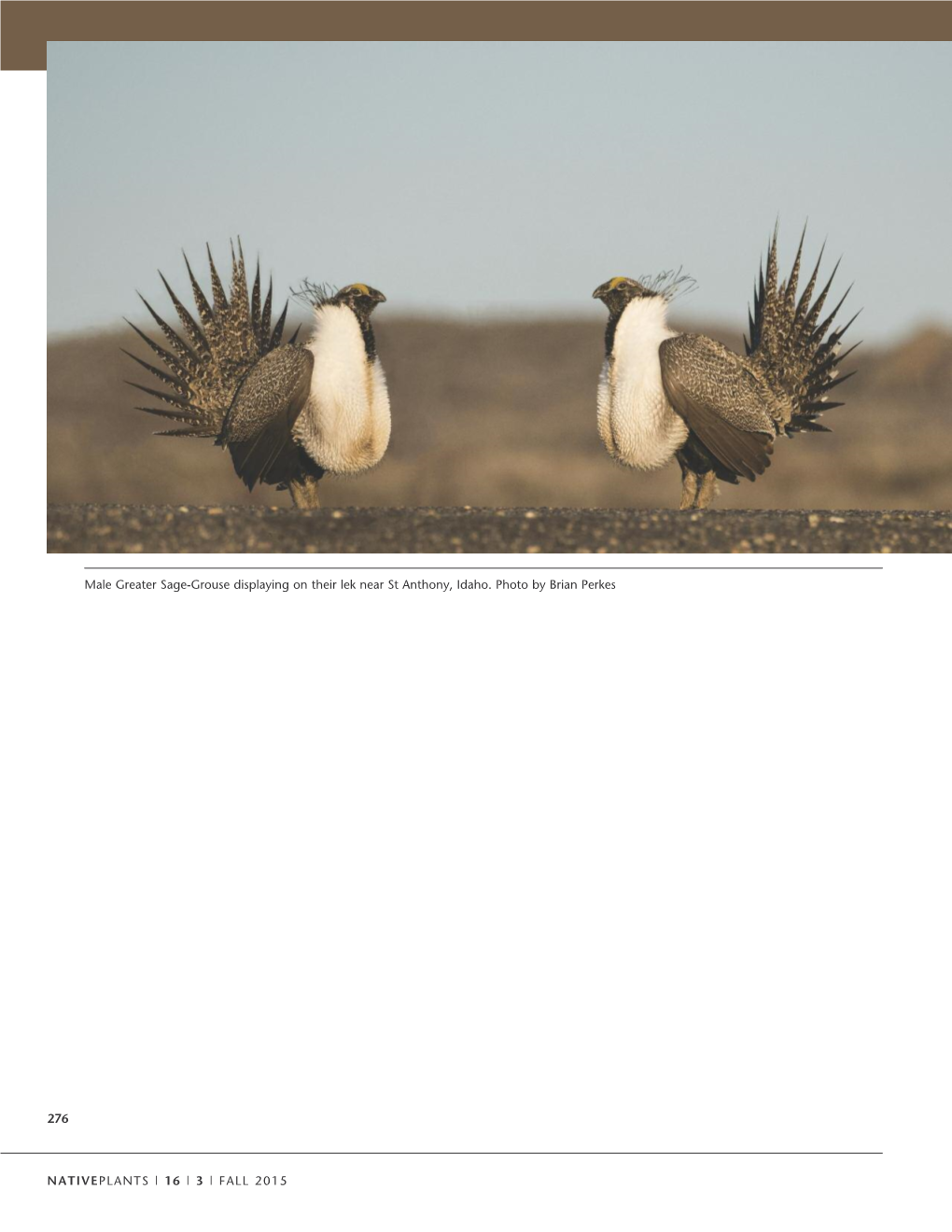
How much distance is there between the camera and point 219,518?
407 centimetres

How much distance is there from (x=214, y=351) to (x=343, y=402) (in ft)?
2.67

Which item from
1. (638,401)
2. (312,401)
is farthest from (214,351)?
(638,401)

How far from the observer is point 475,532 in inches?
159

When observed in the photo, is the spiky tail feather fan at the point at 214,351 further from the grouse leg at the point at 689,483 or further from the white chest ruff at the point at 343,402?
the grouse leg at the point at 689,483

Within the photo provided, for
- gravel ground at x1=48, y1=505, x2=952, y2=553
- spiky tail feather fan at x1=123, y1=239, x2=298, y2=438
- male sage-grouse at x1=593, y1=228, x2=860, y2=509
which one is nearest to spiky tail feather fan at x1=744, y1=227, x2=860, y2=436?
male sage-grouse at x1=593, y1=228, x2=860, y2=509

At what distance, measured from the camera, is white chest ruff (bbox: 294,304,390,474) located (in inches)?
182

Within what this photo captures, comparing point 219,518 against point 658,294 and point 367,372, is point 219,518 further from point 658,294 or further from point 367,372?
point 658,294

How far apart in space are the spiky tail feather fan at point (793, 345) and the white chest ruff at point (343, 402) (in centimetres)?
154

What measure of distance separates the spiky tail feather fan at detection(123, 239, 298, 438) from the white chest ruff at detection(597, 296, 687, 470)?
4.23 ft

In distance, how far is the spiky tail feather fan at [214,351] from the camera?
508 centimetres

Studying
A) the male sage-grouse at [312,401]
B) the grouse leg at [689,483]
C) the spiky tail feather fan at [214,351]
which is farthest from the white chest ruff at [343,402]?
the grouse leg at [689,483]

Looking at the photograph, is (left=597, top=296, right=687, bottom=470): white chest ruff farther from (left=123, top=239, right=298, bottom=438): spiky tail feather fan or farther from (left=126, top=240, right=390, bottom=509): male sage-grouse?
(left=123, top=239, right=298, bottom=438): spiky tail feather fan
